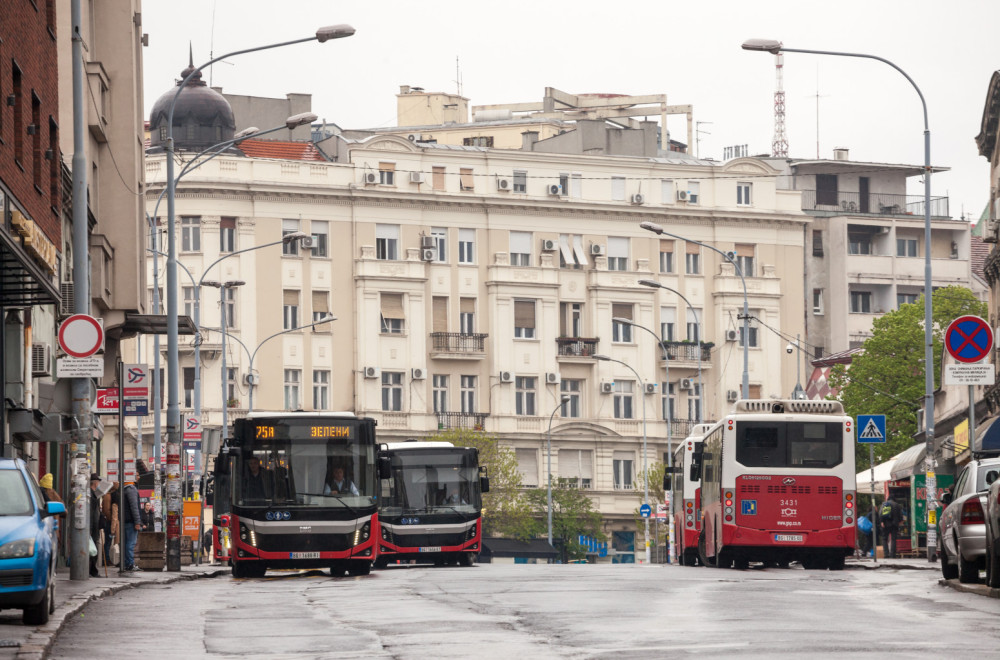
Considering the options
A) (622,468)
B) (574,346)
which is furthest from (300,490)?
(622,468)

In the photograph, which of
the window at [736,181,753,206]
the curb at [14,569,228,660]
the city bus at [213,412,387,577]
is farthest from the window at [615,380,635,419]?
the curb at [14,569,228,660]

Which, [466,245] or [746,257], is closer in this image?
[466,245]

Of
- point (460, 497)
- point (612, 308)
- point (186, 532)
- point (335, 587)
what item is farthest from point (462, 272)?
point (335, 587)

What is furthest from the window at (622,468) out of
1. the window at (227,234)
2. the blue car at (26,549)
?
the blue car at (26,549)

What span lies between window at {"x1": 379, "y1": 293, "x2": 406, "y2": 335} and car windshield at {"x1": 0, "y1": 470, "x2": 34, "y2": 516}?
73420 mm

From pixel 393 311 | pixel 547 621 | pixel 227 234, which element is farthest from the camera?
pixel 393 311

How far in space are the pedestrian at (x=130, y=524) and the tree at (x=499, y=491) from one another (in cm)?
5283

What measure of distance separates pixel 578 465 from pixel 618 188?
13135 millimetres

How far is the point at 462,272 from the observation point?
93.9m

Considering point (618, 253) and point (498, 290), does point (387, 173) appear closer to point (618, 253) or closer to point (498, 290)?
point (498, 290)

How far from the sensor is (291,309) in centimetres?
9081

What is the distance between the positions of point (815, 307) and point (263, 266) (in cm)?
3110

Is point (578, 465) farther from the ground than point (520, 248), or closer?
closer

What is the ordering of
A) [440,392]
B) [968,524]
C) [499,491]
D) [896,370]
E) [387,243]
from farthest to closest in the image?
[440,392]
[387,243]
[499,491]
[896,370]
[968,524]
